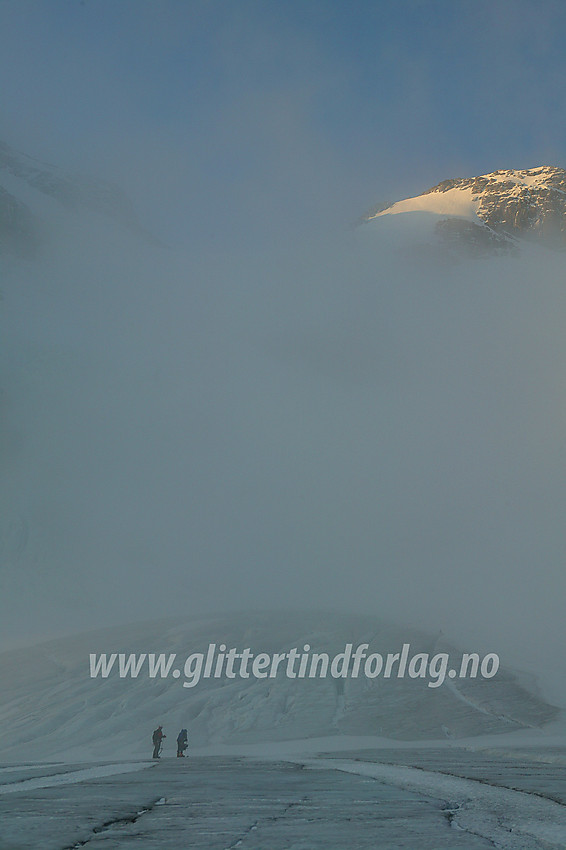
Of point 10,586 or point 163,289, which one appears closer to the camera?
point 10,586

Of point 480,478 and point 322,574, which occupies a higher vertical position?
point 480,478

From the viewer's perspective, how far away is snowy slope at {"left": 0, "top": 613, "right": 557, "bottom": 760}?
2511 centimetres

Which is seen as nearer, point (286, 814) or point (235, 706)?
point (286, 814)

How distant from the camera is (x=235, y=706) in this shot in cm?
2908

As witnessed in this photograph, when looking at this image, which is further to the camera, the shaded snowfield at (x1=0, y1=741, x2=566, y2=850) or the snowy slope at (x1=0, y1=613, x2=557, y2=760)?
the snowy slope at (x1=0, y1=613, x2=557, y2=760)

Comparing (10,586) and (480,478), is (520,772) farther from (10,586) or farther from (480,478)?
(480,478)

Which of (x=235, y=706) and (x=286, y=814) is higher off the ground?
(x=286, y=814)

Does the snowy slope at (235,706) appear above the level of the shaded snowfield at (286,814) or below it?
below

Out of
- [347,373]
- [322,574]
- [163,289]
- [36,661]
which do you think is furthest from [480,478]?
[163,289]

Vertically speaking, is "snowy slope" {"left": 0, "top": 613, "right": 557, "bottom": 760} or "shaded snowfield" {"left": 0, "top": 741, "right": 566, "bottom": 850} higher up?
"shaded snowfield" {"left": 0, "top": 741, "right": 566, "bottom": 850}

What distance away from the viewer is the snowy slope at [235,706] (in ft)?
82.4

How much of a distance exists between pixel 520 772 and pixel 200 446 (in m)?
109

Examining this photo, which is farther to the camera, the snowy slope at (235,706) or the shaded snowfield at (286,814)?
the snowy slope at (235,706)

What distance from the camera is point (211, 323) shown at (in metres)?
185
